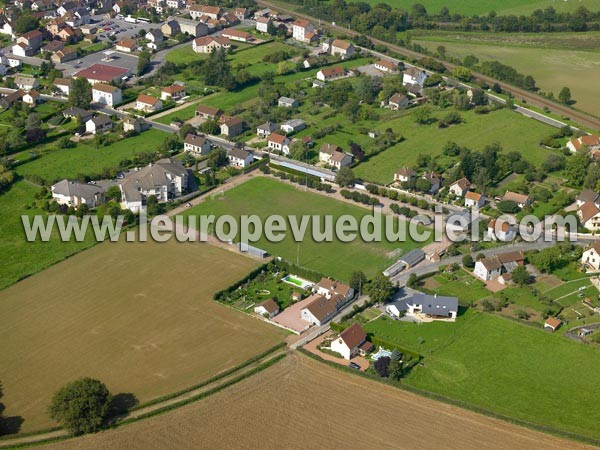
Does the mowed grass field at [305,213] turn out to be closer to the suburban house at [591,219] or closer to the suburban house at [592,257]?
the suburban house at [592,257]

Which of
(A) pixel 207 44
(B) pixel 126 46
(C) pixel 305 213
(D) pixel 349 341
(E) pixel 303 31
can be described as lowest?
(C) pixel 305 213

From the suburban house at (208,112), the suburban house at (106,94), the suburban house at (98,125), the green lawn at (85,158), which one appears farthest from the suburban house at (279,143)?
the suburban house at (106,94)

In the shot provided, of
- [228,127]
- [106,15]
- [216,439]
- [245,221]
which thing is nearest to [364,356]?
[216,439]

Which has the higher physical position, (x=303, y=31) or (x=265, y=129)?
(x=303, y=31)

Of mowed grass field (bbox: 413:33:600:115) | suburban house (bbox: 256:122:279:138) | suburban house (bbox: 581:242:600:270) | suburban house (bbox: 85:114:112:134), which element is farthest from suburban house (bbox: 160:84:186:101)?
suburban house (bbox: 581:242:600:270)

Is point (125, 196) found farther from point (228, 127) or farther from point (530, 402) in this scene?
point (530, 402)

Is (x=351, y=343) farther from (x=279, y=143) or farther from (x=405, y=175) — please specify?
(x=279, y=143)

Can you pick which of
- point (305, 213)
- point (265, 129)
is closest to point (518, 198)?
point (305, 213)
